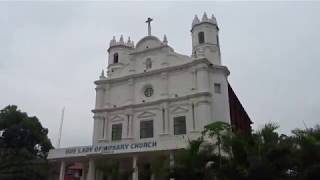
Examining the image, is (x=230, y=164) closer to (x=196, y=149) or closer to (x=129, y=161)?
(x=196, y=149)

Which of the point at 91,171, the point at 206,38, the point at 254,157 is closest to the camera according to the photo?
the point at 254,157

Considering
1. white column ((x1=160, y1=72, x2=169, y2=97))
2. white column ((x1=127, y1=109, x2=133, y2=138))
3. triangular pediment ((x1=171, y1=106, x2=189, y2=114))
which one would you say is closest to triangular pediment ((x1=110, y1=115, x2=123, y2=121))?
white column ((x1=127, y1=109, x2=133, y2=138))

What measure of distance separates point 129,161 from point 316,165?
16081mm

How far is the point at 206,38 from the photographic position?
34.1 metres

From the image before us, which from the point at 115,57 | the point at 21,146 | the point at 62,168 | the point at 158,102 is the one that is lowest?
the point at 62,168

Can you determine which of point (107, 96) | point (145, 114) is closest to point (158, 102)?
point (145, 114)

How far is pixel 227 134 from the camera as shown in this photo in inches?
745

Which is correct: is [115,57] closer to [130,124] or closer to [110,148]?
[130,124]

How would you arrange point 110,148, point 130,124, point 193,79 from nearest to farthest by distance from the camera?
point 110,148
point 193,79
point 130,124

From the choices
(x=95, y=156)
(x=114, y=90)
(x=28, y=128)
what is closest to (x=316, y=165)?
(x=95, y=156)

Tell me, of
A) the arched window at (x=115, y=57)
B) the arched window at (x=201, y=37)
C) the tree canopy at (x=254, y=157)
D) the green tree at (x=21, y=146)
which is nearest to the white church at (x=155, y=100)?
the arched window at (x=201, y=37)

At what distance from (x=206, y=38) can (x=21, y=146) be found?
78.2ft

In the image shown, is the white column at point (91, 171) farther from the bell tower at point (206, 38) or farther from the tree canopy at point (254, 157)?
the bell tower at point (206, 38)

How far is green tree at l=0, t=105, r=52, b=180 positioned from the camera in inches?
1315
